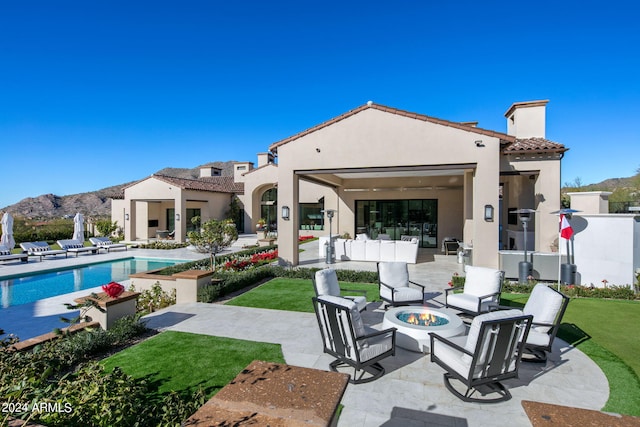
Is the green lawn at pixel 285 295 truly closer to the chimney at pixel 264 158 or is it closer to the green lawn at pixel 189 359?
the green lawn at pixel 189 359

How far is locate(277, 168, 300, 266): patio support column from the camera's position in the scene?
14.2 meters

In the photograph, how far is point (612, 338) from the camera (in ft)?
20.9

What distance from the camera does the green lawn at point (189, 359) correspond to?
15.6 ft

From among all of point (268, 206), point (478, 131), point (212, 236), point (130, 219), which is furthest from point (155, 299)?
point (268, 206)

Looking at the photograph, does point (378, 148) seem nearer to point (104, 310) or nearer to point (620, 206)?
point (104, 310)

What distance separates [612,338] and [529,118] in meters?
11.9

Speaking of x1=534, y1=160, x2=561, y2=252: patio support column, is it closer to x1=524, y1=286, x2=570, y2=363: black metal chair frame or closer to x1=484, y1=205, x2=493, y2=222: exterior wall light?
x1=484, y1=205, x2=493, y2=222: exterior wall light

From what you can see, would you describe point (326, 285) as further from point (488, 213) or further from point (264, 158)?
point (264, 158)

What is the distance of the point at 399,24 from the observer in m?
17.5

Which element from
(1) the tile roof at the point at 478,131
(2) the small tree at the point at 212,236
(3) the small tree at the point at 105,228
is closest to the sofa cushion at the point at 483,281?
(1) the tile roof at the point at 478,131

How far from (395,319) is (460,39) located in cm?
1730

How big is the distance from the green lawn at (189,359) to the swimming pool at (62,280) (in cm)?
811

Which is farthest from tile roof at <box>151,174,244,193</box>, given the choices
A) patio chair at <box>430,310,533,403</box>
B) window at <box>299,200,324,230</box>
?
patio chair at <box>430,310,533,403</box>

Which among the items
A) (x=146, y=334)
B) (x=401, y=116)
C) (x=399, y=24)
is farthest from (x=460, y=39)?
(x=146, y=334)
